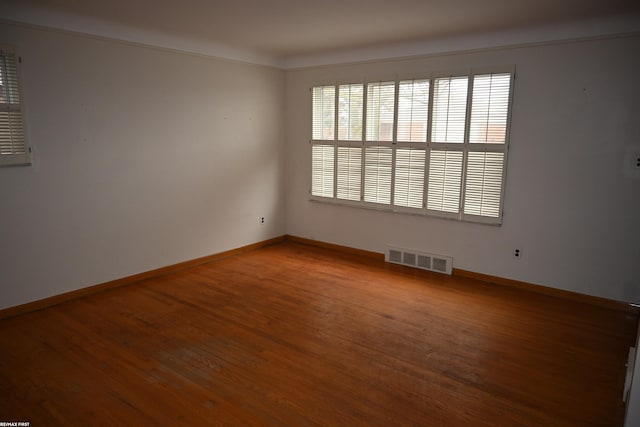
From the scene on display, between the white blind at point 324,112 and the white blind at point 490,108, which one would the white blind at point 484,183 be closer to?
the white blind at point 490,108

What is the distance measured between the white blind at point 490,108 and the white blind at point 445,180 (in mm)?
320

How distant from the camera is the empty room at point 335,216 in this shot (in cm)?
278

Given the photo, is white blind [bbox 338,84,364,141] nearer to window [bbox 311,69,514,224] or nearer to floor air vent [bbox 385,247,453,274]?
window [bbox 311,69,514,224]

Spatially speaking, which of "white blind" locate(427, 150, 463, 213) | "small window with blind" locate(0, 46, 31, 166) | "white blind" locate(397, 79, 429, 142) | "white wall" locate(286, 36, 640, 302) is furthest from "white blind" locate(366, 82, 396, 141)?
"small window with blind" locate(0, 46, 31, 166)

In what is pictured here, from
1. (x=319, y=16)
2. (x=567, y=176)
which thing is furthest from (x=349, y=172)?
(x=567, y=176)

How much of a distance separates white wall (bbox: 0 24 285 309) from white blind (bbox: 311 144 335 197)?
0.72 metres

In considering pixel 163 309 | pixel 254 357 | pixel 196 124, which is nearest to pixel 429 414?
pixel 254 357

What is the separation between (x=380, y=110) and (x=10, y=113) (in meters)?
3.86

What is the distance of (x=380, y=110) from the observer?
529 centimetres

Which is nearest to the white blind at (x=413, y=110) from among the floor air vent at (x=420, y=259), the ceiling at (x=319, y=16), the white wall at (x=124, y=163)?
the ceiling at (x=319, y=16)

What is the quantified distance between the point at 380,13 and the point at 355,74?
1.74m

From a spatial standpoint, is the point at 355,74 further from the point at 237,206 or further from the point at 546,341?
the point at 546,341

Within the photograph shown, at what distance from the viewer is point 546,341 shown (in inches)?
134

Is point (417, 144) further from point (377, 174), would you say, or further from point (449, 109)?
point (377, 174)
